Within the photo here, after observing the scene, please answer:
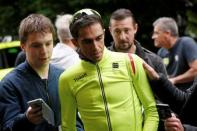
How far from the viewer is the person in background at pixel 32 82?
3.67m

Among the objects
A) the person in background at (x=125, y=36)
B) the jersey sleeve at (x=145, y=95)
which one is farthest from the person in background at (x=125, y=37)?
the jersey sleeve at (x=145, y=95)

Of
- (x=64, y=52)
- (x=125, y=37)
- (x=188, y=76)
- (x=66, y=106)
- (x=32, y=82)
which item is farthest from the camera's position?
(x=188, y=76)

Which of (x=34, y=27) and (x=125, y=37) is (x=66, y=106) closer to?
(x=34, y=27)

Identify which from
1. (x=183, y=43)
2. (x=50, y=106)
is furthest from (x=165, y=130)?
(x=183, y=43)

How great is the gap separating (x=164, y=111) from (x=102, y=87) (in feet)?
1.52

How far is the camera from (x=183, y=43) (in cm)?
748

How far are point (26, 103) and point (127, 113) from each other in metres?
0.73

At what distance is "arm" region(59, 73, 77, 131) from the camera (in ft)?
11.8

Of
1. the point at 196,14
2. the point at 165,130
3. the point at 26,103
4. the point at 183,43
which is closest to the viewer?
the point at 165,130

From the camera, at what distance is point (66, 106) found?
3.61 meters

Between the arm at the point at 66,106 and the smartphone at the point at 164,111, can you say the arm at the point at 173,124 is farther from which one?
the arm at the point at 66,106

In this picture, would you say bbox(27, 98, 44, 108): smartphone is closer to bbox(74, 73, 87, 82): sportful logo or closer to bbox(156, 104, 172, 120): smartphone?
bbox(74, 73, 87, 82): sportful logo

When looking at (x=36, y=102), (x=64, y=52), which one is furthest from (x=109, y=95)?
(x=64, y=52)

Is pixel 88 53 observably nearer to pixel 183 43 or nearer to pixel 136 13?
pixel 183 43
